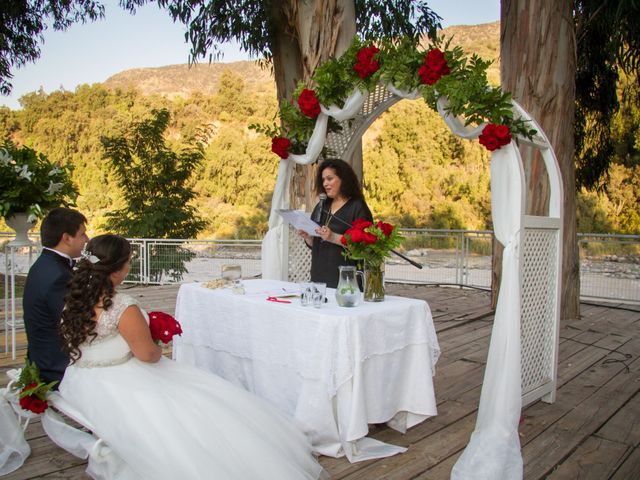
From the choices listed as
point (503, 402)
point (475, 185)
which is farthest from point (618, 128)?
point (503, 402)

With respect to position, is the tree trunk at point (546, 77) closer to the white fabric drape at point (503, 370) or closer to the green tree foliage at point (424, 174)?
the white fabric drape at point (503, 370)

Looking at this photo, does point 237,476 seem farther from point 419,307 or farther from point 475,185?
point 475,185

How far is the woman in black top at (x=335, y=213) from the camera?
399 cm

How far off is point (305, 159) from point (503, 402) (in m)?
2.82

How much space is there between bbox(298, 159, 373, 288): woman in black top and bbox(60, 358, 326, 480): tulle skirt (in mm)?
1544

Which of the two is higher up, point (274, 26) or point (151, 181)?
point (274, 26)

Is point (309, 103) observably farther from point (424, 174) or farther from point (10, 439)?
point (424, 174)

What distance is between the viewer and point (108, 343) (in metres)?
2.49

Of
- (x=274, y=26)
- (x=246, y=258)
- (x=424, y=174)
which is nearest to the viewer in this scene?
(x=274, y=26)

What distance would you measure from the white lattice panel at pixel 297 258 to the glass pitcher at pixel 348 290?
2101mm

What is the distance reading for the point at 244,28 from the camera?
9750 mm

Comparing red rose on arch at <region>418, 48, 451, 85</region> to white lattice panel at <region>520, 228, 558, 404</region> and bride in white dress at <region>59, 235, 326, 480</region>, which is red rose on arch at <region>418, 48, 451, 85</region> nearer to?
white lattice panel at <region>520, 228, 558, 404</region>

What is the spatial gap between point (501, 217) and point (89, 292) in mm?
2497

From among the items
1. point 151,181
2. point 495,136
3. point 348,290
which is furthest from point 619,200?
point 348,290
